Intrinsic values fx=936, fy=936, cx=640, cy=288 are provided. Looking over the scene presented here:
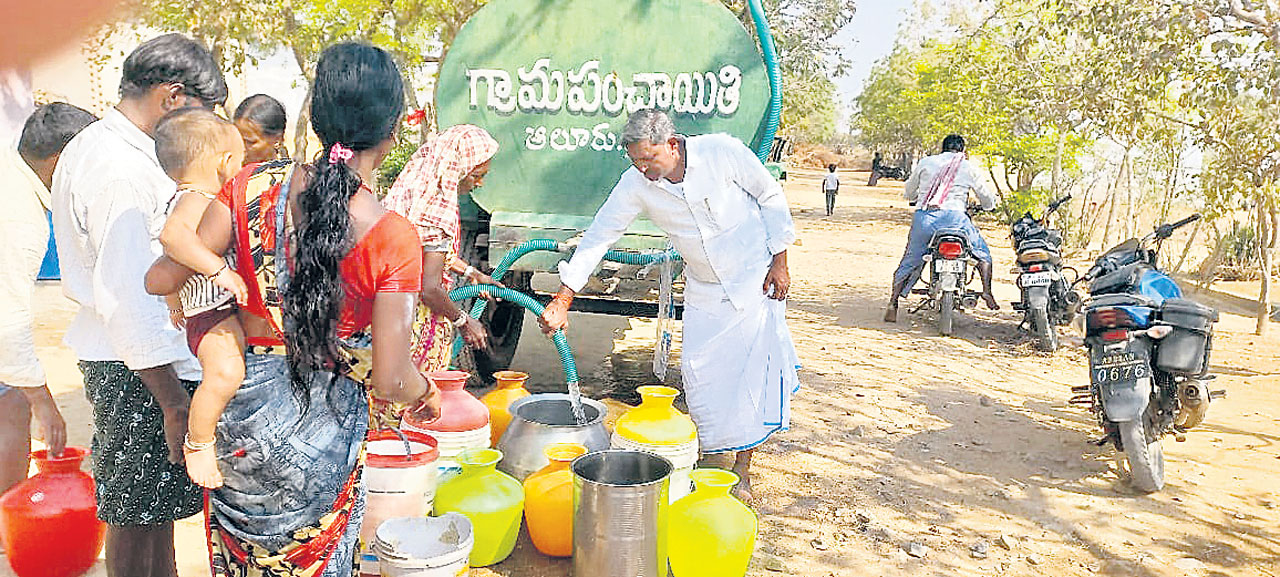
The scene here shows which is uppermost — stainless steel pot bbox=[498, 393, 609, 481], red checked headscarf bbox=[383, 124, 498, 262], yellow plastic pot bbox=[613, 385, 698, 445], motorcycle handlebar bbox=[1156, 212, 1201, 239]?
red checked headscarf bbox=[383, 124, 498, 262]

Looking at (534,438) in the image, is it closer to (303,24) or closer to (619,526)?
(619,526)

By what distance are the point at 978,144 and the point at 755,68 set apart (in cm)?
1435

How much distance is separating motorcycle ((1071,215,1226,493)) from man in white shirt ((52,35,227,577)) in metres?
3.45

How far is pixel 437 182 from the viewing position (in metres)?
3.56

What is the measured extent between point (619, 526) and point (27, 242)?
73.4 inches

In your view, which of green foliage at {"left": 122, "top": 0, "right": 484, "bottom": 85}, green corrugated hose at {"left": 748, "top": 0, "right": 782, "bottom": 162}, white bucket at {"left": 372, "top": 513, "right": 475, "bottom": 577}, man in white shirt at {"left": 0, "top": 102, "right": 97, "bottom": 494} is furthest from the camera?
green foliage at {"left": 122, "top": 0, "right": 484, "bottom": 85}

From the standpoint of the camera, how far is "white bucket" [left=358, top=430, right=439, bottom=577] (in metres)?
2.69

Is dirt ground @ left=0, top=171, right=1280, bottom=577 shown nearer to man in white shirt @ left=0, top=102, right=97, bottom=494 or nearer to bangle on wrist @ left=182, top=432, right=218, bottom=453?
man in white shirt @ left=0, top=102, right=97, bottom=494

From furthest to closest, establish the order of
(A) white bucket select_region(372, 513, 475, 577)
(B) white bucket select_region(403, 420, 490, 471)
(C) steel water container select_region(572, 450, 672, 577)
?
(B) white bucket select_region(403, 420, 490, 471)
(C) steel water container select_region(572, 450, 672, 577)
(A) white bucket select_region(372, 513, 475, 577)

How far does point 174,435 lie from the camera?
7.05 feet

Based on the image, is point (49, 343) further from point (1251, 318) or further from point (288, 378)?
point (1251, 318)

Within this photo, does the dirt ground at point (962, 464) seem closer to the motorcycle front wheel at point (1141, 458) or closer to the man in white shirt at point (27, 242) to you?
the motorcycle front wheel at point (1141, 458)

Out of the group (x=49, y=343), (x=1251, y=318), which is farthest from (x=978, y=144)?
(x=49, y=343)

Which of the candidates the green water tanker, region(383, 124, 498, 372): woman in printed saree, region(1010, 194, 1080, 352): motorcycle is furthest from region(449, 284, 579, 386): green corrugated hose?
region(1010, 194, 1080, 352): motorcycle
